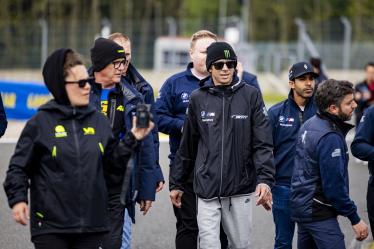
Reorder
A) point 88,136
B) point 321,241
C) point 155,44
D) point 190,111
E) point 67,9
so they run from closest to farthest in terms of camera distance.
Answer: point 88,136 < point 321,241 < point 190,111 < point 155,44 < point 67,9

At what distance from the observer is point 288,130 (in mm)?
7805

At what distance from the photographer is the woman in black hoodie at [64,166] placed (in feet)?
18.2

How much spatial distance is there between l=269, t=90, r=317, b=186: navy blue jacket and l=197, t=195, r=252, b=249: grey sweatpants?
89cm

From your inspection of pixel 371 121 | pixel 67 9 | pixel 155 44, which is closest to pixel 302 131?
pixel 371 121

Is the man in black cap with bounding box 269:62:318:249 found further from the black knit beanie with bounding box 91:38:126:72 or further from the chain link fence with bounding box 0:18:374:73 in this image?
the chain link fence with bounding box 0:18:374:73

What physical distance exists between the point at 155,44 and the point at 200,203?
3662 centimetres

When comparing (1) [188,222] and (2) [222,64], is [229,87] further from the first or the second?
(1) [188,222]

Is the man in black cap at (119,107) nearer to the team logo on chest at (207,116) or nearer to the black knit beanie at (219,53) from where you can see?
the team logo on chest at (207,116)

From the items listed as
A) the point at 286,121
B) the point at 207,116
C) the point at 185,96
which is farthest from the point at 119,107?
the point at 286,121

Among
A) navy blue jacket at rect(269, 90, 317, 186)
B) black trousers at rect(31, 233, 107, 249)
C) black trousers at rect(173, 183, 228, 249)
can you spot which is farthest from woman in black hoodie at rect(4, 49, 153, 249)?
navy blue jacket at rect(269, 90, 317, 186)

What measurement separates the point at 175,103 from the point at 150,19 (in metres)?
61.8

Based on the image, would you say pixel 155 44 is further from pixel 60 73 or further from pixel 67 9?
pixel 60 73

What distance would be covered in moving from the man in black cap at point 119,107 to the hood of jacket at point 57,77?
40.7 inches

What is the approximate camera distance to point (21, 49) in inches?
1736
